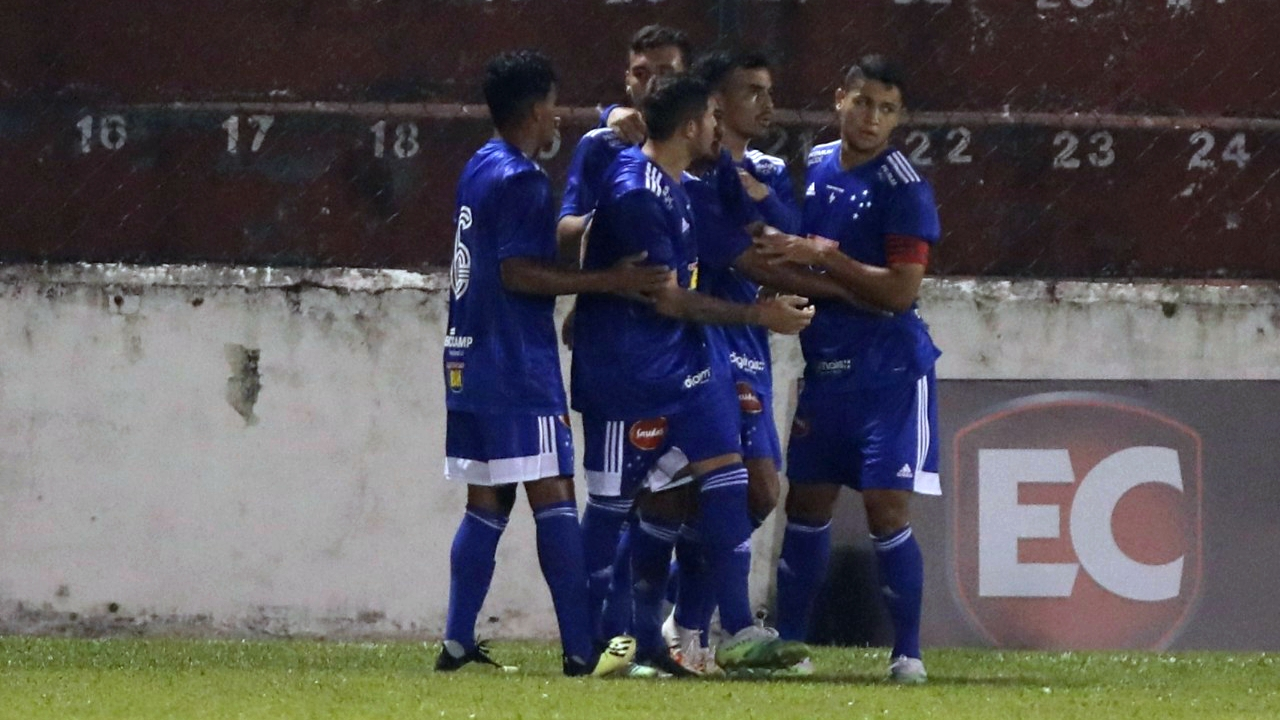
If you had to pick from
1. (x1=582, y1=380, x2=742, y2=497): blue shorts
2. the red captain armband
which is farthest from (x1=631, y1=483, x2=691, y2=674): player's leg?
the red captain armband

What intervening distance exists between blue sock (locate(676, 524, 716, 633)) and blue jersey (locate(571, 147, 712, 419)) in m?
0.54

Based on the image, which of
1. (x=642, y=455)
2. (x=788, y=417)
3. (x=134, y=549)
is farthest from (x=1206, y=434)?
(x=134, y=549)

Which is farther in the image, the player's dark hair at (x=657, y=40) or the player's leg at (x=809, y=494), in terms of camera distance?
the player's dark hair at (x=657, y=40)

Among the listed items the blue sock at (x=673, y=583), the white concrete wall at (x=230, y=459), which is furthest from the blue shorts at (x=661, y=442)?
the white concrete wall at (x=230, y=459)

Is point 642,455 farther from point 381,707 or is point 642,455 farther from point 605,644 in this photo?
point 381,707

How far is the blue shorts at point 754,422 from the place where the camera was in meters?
6.24

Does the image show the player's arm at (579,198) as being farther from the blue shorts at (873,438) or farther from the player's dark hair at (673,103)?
the blue shorts at (873,438)

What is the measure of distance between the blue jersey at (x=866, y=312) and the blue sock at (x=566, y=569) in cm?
79

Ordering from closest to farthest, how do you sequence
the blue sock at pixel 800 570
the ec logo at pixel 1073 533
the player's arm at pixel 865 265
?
1. the player's arm at pixel 865 265
2. the blue sock at pixel 800 570
3. the ec logo at pixel 1073 533

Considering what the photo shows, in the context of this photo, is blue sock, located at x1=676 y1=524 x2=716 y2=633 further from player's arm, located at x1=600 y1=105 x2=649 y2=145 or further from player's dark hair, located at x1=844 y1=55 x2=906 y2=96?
player's dark hair, located at x1=844 y1=55 x2=906 y2=96

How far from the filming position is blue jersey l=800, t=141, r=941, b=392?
5.96 meters

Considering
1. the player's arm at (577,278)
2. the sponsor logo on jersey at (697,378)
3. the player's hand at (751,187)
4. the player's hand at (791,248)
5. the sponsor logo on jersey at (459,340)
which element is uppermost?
the player's hand at (751,187)

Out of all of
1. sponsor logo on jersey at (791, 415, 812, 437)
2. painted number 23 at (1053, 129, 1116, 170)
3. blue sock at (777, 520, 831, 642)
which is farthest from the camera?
painted number 23 at (1053, 129, 1116, 170)

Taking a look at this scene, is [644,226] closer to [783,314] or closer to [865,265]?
[783,314]
